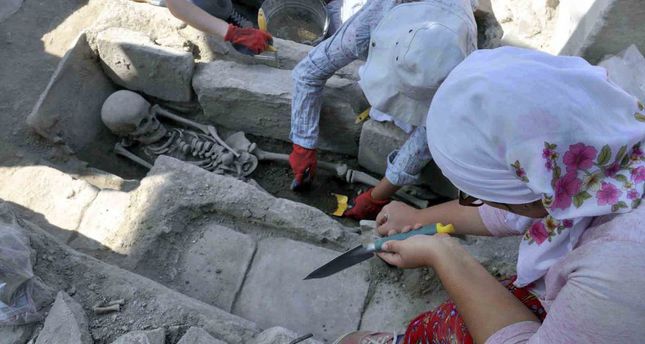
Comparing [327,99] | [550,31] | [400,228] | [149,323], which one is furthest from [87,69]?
[550,31]

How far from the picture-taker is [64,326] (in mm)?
1719

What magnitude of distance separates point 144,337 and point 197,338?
0.54ft

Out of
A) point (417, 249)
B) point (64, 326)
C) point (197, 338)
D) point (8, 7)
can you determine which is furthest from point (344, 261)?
point (8, 7)

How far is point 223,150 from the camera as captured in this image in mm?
3154

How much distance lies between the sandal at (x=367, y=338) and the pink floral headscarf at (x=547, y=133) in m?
0.86

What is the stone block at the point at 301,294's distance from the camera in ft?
7.08

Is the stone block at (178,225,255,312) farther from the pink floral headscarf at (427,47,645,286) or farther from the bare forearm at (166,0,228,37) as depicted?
the pink floral headscarf at (427,47,645,286)

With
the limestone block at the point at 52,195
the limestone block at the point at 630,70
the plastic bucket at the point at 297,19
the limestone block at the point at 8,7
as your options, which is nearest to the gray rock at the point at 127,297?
the limestone block at the point at 52,195

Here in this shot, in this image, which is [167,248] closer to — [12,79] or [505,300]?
[505,300]

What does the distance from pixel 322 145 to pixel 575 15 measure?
4.95 ft

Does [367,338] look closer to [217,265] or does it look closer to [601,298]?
[217,265]

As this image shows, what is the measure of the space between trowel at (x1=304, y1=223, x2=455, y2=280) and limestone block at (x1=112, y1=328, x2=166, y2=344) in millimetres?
597

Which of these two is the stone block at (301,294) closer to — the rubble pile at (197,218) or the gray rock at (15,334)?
the rubble pile at (197,218)

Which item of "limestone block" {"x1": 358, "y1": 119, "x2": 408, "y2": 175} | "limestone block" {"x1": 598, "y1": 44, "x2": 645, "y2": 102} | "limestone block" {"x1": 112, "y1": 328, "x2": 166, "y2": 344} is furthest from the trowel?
"limestone block" {"x1": 598, "y1": 44, "x2": 645, "y2": 102}
